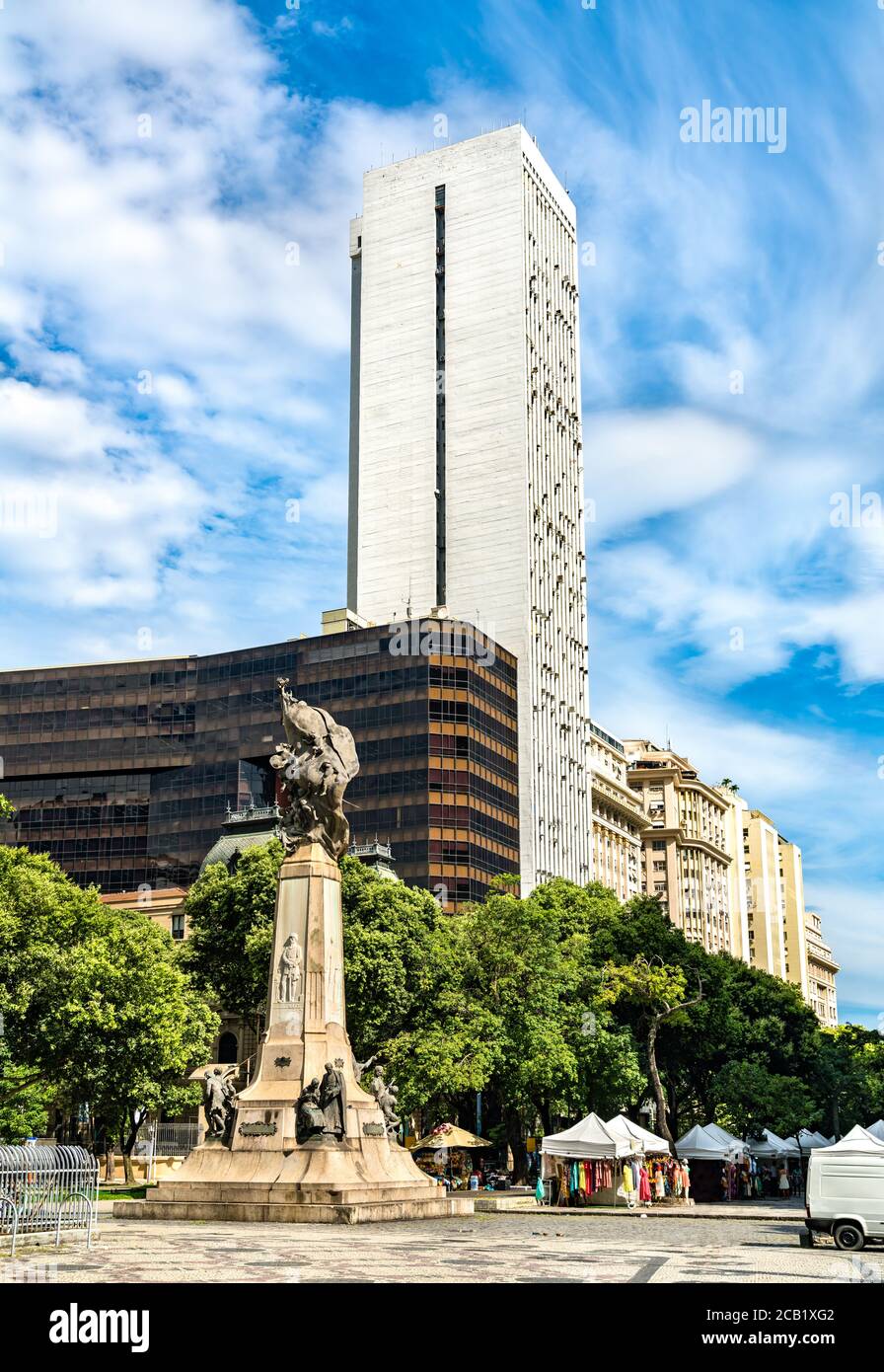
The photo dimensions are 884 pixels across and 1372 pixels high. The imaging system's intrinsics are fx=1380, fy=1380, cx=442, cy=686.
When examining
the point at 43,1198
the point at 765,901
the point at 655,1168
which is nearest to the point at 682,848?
the point at 765,901

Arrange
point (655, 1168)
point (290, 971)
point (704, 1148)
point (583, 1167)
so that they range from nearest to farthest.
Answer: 1. point (290, 971)
2. point (583, 1167)
3. point (655, 1168)
4. point (704, 1148)

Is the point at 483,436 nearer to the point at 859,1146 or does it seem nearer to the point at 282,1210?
the point at 859,1146

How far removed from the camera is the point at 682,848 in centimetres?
15625

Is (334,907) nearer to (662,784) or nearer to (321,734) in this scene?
(321,734)

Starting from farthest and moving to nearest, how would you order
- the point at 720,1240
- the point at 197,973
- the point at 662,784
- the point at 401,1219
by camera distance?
1. the point at 662,784
2. the point at 197,973
3. the point at 401,1219
4. the point at 720,1240

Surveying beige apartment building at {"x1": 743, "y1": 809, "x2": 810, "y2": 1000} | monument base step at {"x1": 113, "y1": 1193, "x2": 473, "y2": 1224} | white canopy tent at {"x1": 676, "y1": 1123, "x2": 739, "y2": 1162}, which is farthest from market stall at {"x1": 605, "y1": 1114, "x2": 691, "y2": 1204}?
beige apartment building at {"x1": 743, "y1": 809, "x2": 810, "y2": 1000}

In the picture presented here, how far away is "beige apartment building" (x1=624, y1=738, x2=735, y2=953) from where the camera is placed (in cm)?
15462

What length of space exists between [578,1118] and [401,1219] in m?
35.2

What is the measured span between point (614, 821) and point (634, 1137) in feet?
324

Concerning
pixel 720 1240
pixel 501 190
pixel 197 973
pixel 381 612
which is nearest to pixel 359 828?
pixel 381 612

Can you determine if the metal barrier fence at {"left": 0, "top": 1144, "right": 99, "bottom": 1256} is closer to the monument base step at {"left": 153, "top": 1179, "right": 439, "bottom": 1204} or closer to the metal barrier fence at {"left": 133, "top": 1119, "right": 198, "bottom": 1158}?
the monument base step at {"left": 153, "top": 1179, "right": 439, "bottom": 1204}

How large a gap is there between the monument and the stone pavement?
1099 mm

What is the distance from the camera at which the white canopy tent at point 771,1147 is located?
62.7m
